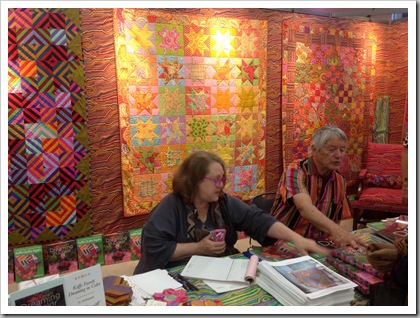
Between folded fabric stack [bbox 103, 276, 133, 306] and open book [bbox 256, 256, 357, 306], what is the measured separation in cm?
52

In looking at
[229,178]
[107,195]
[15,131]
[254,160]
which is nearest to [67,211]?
[107,195]

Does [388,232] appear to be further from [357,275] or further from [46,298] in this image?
[46,298]

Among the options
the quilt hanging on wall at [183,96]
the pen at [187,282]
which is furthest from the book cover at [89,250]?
the pen at [187,282]

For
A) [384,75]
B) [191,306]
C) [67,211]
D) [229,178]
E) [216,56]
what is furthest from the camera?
[384,75]

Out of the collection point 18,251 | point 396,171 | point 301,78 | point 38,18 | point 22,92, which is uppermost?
point 38,18

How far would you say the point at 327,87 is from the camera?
4.39 m

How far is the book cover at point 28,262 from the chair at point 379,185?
298 centimetres

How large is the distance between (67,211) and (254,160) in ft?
6.16

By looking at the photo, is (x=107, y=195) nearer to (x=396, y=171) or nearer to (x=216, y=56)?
(x=216, y=56)

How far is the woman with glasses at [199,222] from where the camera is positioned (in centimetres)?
194

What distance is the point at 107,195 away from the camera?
11.6ft

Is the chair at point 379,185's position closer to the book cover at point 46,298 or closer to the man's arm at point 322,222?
the man's arm at point 322,222

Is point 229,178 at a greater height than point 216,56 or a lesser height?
lesser

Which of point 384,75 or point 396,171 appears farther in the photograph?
point 384,75
